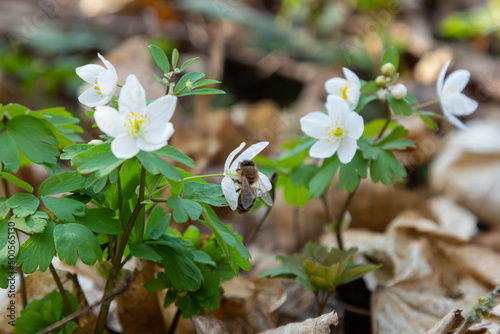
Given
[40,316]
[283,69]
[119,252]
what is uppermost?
[119,252]

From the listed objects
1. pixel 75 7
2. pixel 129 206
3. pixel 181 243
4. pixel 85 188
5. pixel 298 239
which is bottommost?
pixel 75 7

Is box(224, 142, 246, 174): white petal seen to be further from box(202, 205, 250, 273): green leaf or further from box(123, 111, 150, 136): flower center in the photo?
box(123, 111, 150, 136): flower center

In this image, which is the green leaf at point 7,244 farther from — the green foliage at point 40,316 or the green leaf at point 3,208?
the green foliage at point 40,316

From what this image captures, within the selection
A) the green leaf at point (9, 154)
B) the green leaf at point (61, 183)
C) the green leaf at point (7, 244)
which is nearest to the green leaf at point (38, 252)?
the green leaf at point (7, 244)

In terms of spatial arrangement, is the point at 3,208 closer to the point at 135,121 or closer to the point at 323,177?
the point at 135,121

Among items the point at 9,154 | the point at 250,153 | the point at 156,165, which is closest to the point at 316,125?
the point at 250,153

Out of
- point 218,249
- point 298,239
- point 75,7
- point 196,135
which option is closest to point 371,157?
point 218,249

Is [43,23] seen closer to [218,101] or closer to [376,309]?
[218,101]
